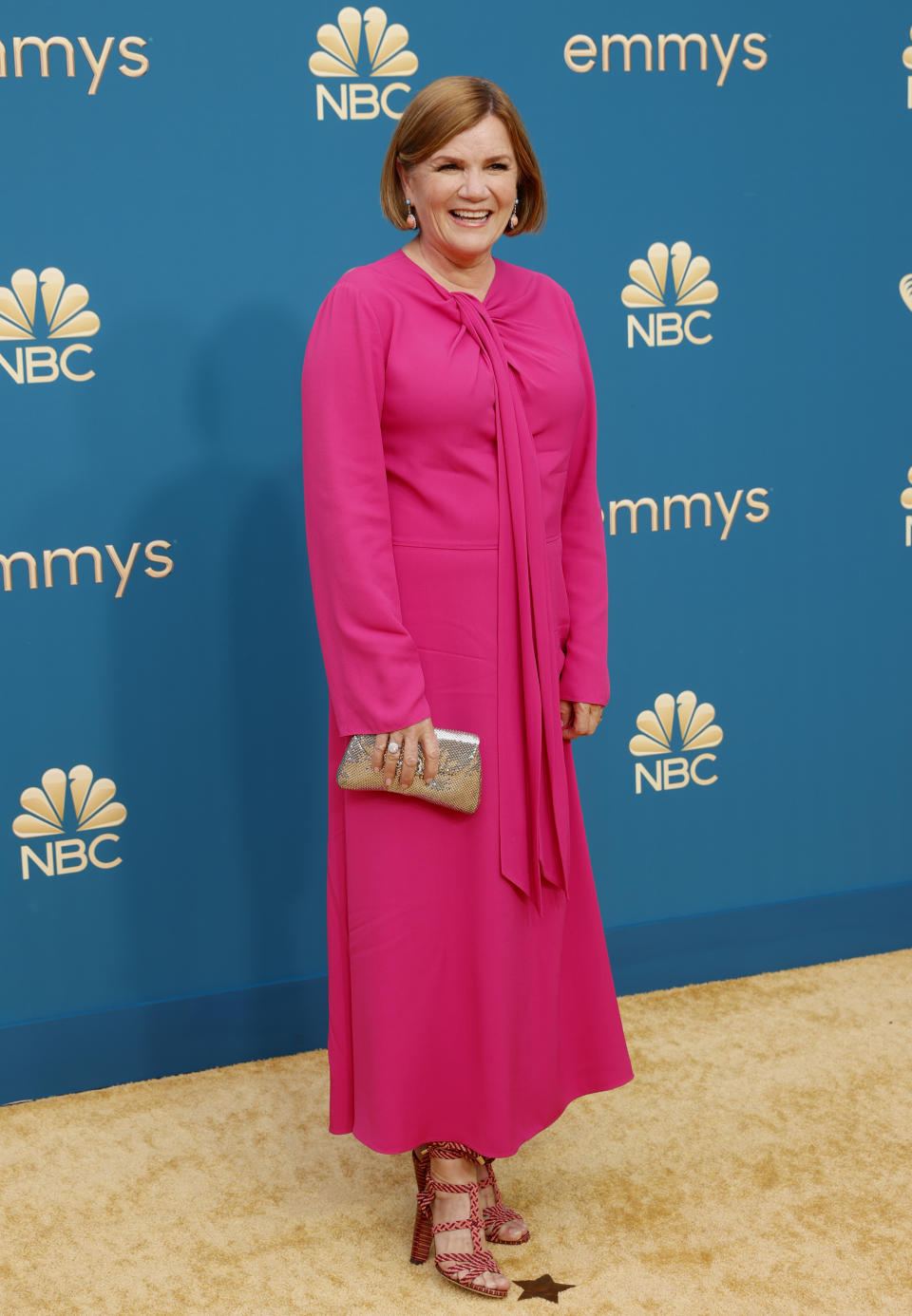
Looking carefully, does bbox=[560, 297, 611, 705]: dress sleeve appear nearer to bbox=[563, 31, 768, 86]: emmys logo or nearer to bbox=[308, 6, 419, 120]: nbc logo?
bbox=[308, 6, 419, 120]: nbc logo

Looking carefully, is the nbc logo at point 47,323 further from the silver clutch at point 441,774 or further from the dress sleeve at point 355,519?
the silver clutch at point 441,774

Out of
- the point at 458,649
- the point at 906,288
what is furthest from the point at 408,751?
the point at 906,288

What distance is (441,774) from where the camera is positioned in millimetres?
1856

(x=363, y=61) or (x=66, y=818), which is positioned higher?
(x=363, y=61)

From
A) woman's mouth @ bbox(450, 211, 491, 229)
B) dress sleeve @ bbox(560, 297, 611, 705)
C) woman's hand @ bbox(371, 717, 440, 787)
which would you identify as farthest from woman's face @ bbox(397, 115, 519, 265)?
woman's hand @ bbox(371, 717, 440, 787)

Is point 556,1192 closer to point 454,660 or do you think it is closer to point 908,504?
point 454,660

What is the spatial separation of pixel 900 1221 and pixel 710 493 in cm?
137

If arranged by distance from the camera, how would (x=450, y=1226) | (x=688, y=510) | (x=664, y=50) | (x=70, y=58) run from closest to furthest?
1. (x=450, y=1226)
2. (x=70, y=58)
3. (x=664, y=50)
4. (x=688, y=510)

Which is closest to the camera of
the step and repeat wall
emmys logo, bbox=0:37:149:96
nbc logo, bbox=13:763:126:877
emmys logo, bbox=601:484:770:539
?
emmys logo, bbox=0:37:149:96

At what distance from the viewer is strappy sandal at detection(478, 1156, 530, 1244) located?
2094 mm

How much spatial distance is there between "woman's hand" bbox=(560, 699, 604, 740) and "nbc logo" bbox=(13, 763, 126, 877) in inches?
35.5

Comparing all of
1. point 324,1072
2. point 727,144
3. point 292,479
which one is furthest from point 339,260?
point 324,1072

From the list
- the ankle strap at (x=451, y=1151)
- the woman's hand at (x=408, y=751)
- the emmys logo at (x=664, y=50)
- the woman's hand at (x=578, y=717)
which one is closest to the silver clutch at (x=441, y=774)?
the woman's hand at (x=408, y=751)

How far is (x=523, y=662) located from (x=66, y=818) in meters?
1.04
